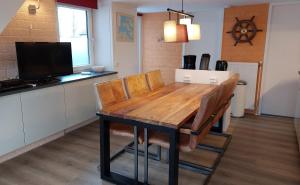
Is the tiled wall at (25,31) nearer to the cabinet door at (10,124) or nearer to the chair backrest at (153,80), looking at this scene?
the cabinet door at (10,124)

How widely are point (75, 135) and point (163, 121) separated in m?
2.08

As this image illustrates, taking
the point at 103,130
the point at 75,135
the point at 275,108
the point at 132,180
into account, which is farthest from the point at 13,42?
the point at 275,108

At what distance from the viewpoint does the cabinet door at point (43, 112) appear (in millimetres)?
2859

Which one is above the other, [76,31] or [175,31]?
[76,31]

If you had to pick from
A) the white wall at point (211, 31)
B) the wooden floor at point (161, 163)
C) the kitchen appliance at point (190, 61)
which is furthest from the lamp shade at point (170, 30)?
the white wall at point (211, 31)

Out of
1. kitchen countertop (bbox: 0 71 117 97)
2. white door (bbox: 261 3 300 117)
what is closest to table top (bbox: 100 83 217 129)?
kitchen countertop (bbox: 0 71 117 97)

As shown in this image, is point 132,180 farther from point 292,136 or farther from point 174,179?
point 292,136

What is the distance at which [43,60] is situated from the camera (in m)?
3.22

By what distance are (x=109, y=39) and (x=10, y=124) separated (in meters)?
2.31

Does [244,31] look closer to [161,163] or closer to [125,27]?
[125,27]

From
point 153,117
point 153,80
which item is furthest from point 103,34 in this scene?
point 153,117

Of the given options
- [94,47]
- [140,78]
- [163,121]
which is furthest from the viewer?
[94,47]

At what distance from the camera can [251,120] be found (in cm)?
423

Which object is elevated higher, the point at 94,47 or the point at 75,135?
the point at 94,47
